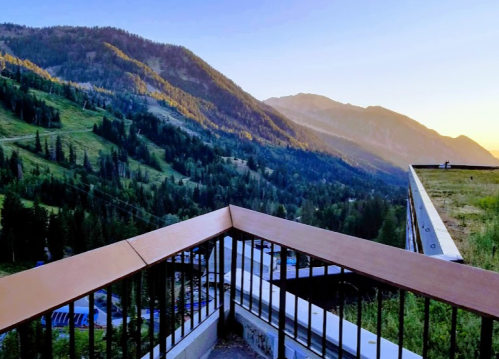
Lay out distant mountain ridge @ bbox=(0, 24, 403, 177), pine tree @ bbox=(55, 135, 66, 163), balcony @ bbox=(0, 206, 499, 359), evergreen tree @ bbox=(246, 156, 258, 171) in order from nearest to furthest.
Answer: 1. balcony @ bbox=(0, 206, 499, 359)
2. pine tree @ bbox=(55, 135, 66, 163)
3. evergreen tree @ bbox=(246, 156, 258, 171)
4. distant mountain ridge @ bbox=(0, 24, 403, 177)

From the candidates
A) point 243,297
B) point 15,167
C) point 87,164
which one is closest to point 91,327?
point 243,297

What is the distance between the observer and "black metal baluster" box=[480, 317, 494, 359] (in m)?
1.13

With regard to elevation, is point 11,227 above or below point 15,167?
below

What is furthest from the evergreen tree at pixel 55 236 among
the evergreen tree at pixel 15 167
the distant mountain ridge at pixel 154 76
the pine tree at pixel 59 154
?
the distant mountain ridge at pixel 154 76

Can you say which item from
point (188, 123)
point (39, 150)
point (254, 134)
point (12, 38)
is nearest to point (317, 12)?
point (39, 150)

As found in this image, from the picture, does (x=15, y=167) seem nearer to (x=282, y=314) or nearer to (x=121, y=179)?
(x=121, y=179)

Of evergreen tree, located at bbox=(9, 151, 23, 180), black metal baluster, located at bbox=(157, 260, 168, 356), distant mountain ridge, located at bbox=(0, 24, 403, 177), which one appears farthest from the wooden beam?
distant mountain ridge, located at bbox=(0, 24, 403, 177)

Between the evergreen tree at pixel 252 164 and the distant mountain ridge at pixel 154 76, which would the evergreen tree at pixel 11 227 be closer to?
the evergreen tree at pixel 252 164

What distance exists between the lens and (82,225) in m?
47.3

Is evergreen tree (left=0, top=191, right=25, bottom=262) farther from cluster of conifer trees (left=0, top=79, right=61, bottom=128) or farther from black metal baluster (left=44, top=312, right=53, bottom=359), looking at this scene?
black metal baluster (left=44, top=312, right=53, bottom=359)

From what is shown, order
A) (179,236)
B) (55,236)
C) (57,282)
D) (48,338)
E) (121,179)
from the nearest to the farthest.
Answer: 1. (57,282)
2. (48,338)
3. (179,236)
4. (55,236)
5. (121,179)

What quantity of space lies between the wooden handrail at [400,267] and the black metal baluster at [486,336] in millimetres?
107

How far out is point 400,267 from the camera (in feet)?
4.22

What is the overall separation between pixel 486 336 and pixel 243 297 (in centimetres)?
163
